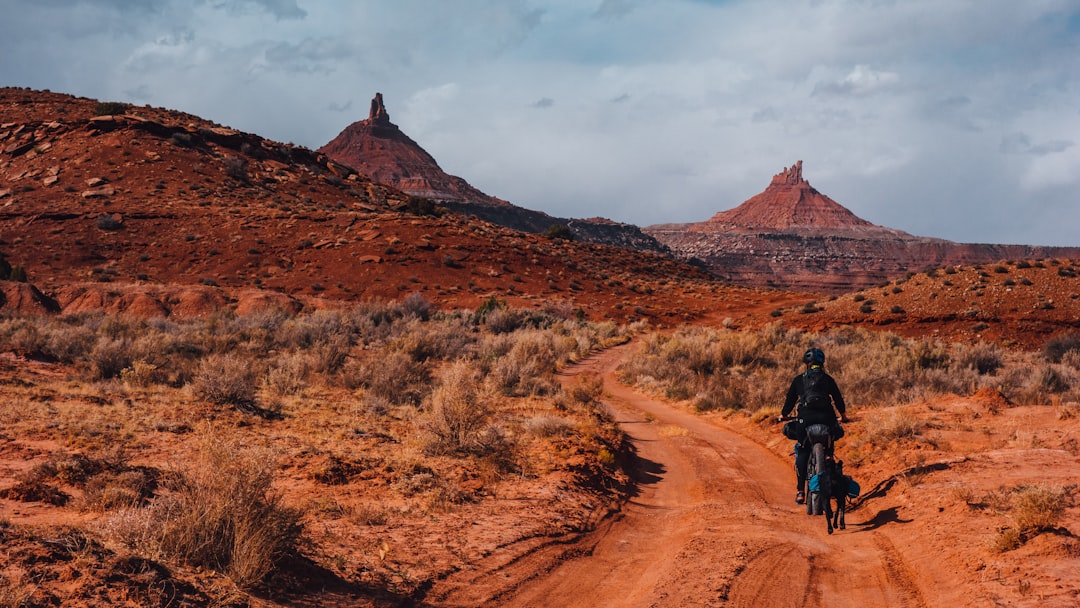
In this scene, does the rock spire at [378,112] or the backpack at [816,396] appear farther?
the rock spire at [378,112]

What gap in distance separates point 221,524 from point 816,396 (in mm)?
6127

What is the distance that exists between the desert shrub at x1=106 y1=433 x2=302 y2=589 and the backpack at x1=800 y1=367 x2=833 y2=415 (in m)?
5.54

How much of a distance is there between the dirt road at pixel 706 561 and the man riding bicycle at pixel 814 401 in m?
0.86

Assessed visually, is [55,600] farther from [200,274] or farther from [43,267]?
A: [43,267]

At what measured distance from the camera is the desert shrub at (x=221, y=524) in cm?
468

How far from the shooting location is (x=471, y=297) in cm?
3916

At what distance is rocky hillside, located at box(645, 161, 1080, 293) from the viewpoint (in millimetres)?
128625

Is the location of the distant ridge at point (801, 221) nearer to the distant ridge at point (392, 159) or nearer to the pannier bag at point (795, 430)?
the distant ridge at point (392, 159)

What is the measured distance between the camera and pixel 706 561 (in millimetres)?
6285

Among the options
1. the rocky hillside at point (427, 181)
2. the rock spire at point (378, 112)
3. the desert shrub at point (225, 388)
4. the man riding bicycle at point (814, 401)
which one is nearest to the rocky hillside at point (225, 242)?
the desert shrub at point (225, 388)

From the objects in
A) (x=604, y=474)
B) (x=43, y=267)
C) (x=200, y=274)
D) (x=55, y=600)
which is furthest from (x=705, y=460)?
(x=43, y=267)

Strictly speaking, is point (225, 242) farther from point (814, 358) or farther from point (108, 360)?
point (814, 358)

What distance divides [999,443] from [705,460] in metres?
4.31

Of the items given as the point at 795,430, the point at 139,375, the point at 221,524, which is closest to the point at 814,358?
the point at 795,430
